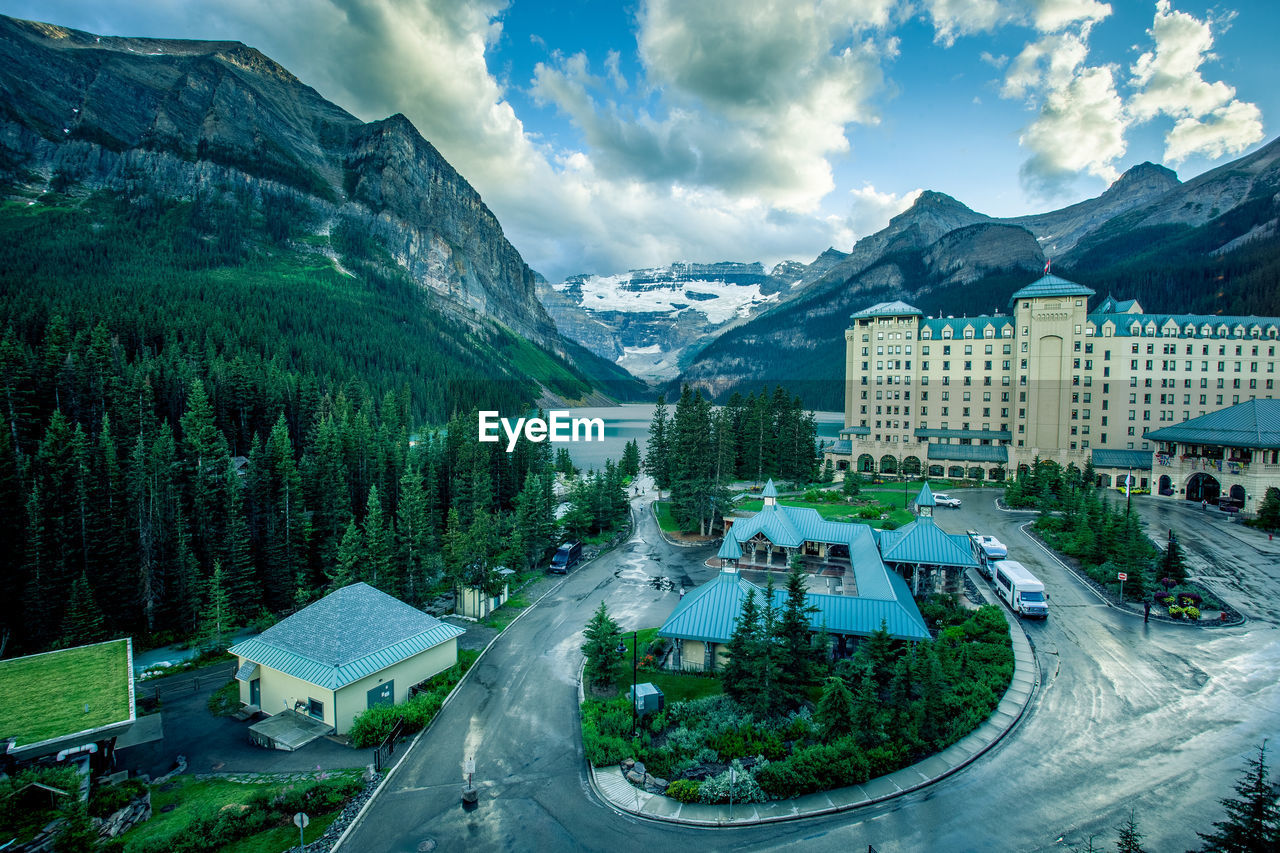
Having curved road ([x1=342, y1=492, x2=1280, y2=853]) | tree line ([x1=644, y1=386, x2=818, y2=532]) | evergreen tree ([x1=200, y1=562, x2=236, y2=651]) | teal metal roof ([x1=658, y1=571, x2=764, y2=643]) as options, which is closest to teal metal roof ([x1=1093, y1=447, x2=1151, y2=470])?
tree line ([x1=644, y1=386, x2=818, y2=532])

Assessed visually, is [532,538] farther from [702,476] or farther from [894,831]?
[894,831]

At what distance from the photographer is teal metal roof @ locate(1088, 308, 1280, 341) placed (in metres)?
75.3

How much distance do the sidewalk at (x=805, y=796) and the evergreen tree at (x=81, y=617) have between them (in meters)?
33.2

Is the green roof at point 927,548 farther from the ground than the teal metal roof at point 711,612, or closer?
farther from the ground

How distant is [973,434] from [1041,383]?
11.5 m

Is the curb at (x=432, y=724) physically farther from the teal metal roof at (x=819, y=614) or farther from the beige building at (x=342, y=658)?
the teal metal roof at (x=819, y=614)

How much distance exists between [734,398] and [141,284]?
149m

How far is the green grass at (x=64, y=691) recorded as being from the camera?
22.6 meters

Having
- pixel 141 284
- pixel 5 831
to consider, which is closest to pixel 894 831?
pixel 5 831

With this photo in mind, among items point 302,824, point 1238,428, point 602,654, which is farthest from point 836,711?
point 1238,428

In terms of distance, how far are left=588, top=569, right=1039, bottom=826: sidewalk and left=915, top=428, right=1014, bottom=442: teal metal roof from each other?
243 ft

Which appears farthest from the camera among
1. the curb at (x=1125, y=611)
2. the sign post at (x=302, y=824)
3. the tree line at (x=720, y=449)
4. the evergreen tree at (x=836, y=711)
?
the tree line at (x=720, y=449)

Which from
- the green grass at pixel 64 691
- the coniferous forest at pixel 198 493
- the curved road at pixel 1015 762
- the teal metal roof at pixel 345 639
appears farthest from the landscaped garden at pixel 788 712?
the coniferous forest at pixel 198 493

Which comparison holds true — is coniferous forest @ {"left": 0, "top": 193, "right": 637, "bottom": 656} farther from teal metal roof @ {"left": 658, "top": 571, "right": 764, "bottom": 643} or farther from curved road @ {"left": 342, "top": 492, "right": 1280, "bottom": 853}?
Result: teal metal roof @ {"left": 658, "top": 571, "right": 764, "bottom": 643}
